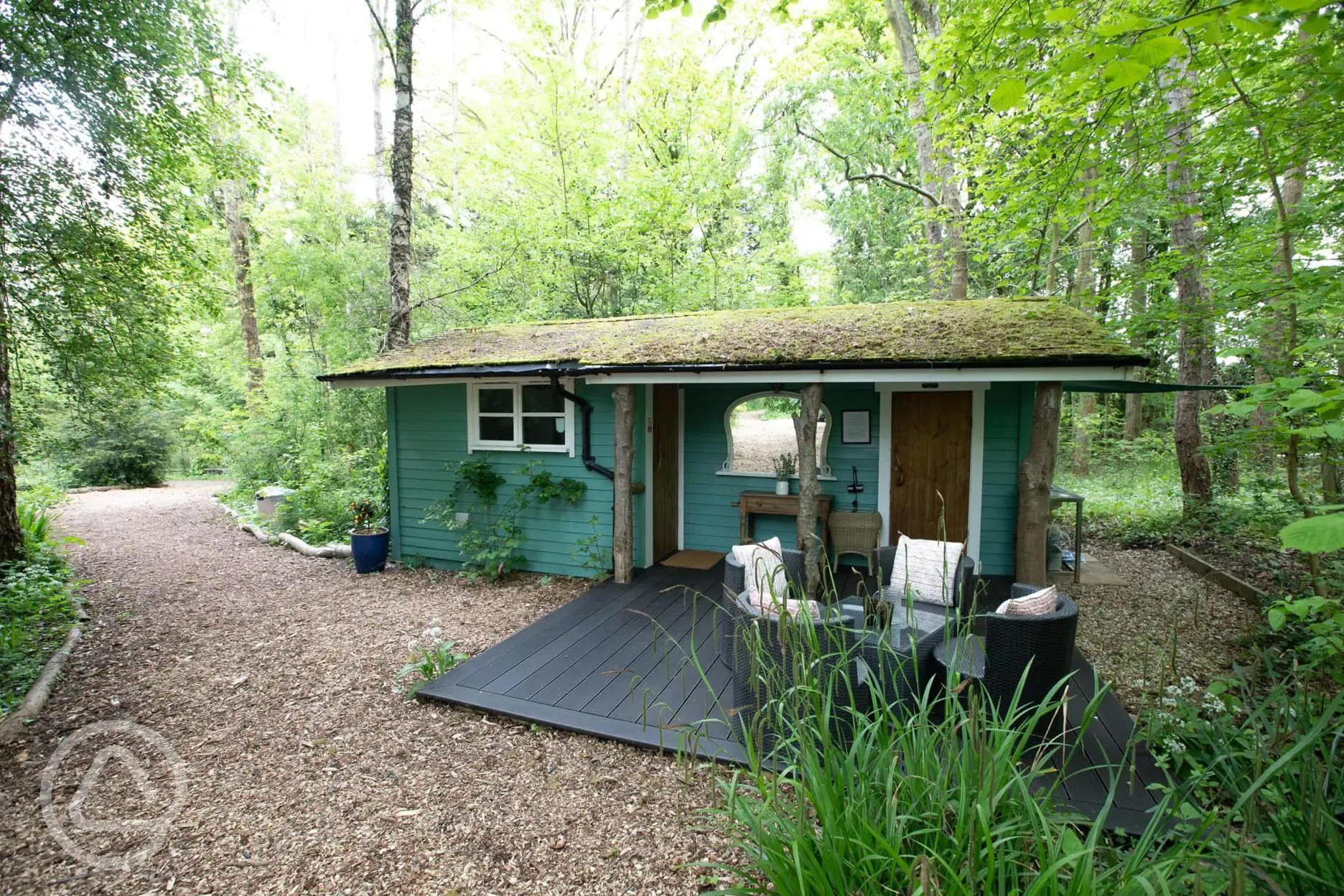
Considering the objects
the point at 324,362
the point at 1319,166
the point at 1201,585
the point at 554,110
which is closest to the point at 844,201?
the point at 554,110

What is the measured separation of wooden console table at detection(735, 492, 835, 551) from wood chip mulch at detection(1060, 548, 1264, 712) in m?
2.30

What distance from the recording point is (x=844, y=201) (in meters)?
13.3

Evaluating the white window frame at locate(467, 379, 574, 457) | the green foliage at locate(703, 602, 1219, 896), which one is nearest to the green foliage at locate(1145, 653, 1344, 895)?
the green foliage at locate(703, 602, 1219, 896)

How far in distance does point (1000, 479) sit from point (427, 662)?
17.3 ft

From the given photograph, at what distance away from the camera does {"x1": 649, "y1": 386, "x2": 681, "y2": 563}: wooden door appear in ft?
21.2

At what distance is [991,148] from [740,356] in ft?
15.3

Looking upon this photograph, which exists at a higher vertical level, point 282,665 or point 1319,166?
point 1319,166

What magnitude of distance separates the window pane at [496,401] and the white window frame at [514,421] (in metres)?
0.05

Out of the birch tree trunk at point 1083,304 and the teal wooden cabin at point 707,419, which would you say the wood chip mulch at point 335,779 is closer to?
the teal wooden cabin at point 707,419

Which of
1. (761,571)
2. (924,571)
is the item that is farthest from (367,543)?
(924,571)

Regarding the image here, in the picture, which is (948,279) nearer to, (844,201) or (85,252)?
(844,201)

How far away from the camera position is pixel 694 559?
656 cm

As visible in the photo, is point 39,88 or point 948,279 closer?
point 39,88

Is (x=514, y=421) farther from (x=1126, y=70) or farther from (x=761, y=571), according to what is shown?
(x=1126, y=70)
